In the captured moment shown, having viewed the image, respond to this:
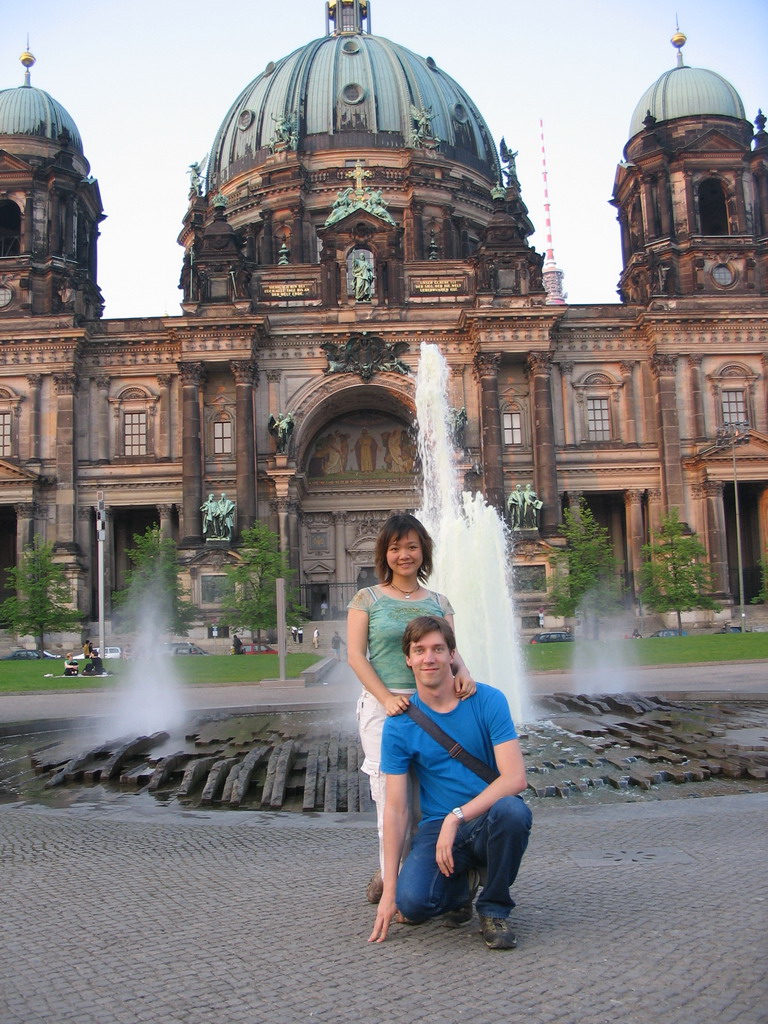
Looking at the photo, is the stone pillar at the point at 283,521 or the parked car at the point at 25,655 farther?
the stone pillar at the point at 283,521

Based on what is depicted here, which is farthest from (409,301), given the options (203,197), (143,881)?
(143,881)

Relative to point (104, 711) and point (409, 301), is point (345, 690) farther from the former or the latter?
point (409, 301)

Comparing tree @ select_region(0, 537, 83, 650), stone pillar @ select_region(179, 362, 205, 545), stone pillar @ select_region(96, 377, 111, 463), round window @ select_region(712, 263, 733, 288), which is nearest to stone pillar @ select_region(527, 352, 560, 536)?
round window @ select_region(712, 263, 733, 288)

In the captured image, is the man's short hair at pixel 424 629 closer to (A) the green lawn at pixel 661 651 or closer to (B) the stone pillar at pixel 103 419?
(A) the green lawn at pixel 661 651

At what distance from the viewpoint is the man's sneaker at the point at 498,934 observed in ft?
16.7

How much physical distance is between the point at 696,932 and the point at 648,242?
57.2 m

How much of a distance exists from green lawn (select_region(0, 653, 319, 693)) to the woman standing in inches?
824

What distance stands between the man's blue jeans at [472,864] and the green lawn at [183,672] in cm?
2157

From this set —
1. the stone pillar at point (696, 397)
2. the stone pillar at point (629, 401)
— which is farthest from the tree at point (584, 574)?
the stone pillar at point (696, 397)

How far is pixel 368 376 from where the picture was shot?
179ft

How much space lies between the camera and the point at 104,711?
798 inches

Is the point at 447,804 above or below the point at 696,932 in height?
above

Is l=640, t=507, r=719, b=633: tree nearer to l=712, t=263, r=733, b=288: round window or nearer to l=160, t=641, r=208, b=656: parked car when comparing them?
l=712, t=263, r=733, b=288: round window

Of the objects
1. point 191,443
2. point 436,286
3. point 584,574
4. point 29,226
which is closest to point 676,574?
→ point 584,574
